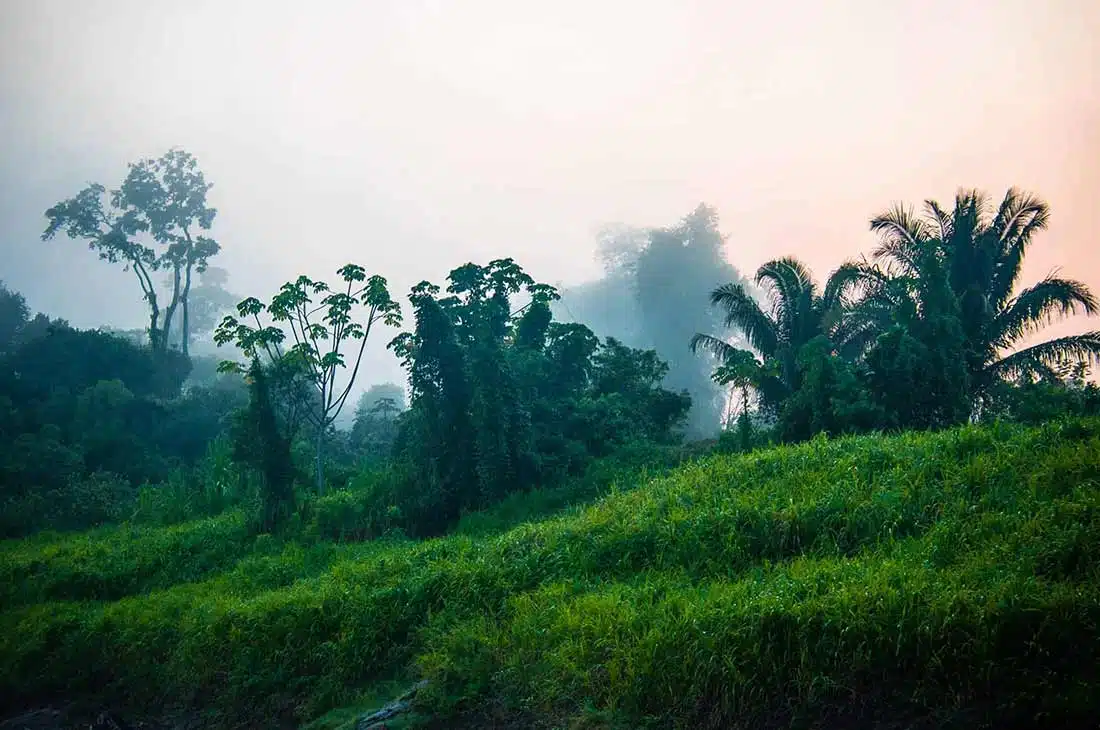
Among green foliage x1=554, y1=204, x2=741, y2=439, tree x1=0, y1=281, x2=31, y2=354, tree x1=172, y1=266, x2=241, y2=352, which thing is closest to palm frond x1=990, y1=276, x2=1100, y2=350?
green foliage x1=554, y1=204, x2=741, y2=439

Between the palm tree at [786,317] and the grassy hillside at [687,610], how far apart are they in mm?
7362

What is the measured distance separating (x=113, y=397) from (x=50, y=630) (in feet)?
53.7

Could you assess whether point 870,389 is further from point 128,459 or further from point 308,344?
point 128,459

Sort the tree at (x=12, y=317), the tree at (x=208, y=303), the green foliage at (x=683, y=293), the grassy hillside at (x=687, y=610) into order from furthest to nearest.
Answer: the tree at (x=208, y=303)
the green foliage at (x=683, y=293)
the tree at (x=12, y=317)
the grassy hillside at (x=687, y=610)

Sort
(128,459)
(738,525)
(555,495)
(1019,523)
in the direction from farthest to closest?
1. (128,459)
2. (555,495)
3. (738,525)
4. (1019,523)

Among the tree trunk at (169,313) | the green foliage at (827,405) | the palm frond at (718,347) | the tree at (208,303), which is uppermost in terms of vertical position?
the tree at (208,303)

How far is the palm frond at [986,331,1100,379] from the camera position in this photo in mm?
18184

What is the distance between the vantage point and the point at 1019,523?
7918 millimetres

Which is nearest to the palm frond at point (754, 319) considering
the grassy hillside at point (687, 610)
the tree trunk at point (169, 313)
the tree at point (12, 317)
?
the grassy hillside at point (687, 610)

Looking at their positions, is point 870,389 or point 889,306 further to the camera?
point 889,306

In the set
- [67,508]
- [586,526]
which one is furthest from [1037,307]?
[67,508]

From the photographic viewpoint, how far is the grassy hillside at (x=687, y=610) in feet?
20.7

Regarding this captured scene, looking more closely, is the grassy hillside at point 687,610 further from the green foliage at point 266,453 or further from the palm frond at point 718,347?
the palm frond at point 718,347

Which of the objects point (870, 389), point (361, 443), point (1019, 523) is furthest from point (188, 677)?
point (361, 443)
